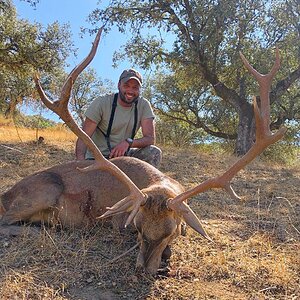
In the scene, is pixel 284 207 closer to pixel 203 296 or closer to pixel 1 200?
pixel 203 296

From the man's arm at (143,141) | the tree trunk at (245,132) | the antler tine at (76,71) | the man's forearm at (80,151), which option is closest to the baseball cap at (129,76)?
the man's arm at (143,141)

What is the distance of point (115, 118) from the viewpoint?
6.07 metres

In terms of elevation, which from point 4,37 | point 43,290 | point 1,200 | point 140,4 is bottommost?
point 43,290

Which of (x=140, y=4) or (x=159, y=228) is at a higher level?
(x=140, y=4)

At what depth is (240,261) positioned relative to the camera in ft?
12.9

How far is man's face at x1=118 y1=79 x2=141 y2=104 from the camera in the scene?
598 centimetres

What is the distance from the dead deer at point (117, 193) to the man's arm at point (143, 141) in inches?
19.3

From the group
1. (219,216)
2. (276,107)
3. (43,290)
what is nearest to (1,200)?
(43,290)

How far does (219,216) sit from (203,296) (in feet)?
7.50

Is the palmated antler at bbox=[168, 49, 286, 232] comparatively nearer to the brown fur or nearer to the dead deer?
the dead deer

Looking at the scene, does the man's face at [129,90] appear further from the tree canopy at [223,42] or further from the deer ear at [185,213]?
the tree canopy at [223,42]

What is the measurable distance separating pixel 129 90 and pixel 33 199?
2101mm

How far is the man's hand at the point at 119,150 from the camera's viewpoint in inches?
224

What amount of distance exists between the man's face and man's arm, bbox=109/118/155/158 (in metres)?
0.38
